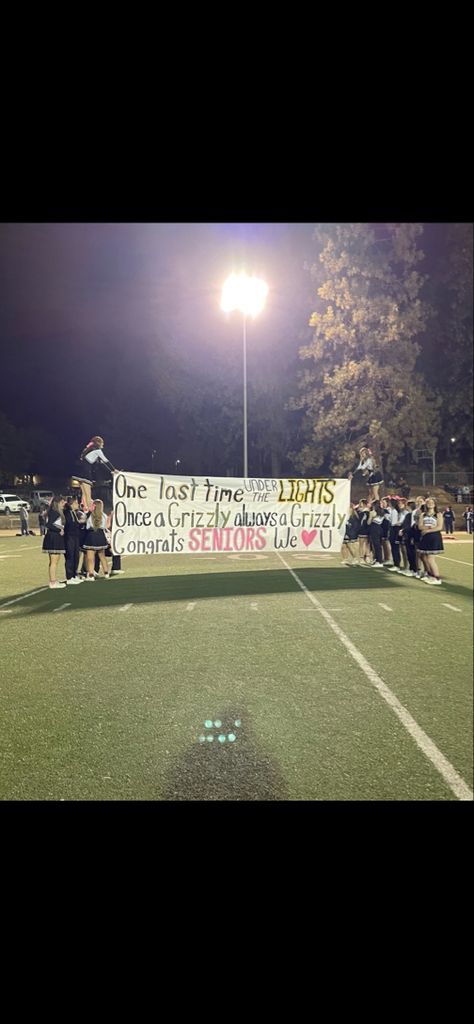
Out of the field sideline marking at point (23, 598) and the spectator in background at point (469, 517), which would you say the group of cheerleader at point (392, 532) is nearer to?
the spectator in background at point (469, 517)

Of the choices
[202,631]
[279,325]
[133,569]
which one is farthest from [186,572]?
[279,325]

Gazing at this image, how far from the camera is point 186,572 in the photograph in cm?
188

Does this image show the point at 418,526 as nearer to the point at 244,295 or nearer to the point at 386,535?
the point at 386,535

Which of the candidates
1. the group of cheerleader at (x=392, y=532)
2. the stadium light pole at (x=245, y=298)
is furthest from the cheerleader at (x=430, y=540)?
the stadium light pole at (x=245, y=298)

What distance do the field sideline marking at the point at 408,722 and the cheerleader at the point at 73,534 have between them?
70cm

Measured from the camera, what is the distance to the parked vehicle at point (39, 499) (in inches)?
45.3

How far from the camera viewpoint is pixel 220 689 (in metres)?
1.46

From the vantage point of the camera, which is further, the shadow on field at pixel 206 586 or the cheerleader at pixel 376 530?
the cheerleader at pixel 376 530

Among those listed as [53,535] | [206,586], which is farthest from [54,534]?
[206,586]

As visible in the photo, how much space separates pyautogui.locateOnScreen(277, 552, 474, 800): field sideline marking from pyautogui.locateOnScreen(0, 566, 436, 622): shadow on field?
0.28ft

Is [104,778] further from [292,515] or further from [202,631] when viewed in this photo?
[292,515]

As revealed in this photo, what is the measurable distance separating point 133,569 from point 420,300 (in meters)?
1.81

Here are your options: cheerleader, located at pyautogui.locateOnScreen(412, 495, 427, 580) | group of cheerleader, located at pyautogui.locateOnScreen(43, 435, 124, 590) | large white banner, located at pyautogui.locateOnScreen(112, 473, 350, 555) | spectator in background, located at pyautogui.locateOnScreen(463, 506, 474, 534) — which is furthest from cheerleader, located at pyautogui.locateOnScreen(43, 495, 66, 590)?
spectator in background, located at pyautogui.locateOnScreen(463, 506, 474, 534)

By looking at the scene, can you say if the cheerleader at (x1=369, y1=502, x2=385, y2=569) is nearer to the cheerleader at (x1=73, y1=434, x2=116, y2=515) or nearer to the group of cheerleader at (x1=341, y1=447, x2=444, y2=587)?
the group of cheerleader at (x1=341, y1=447, x2=444, y2=587)
